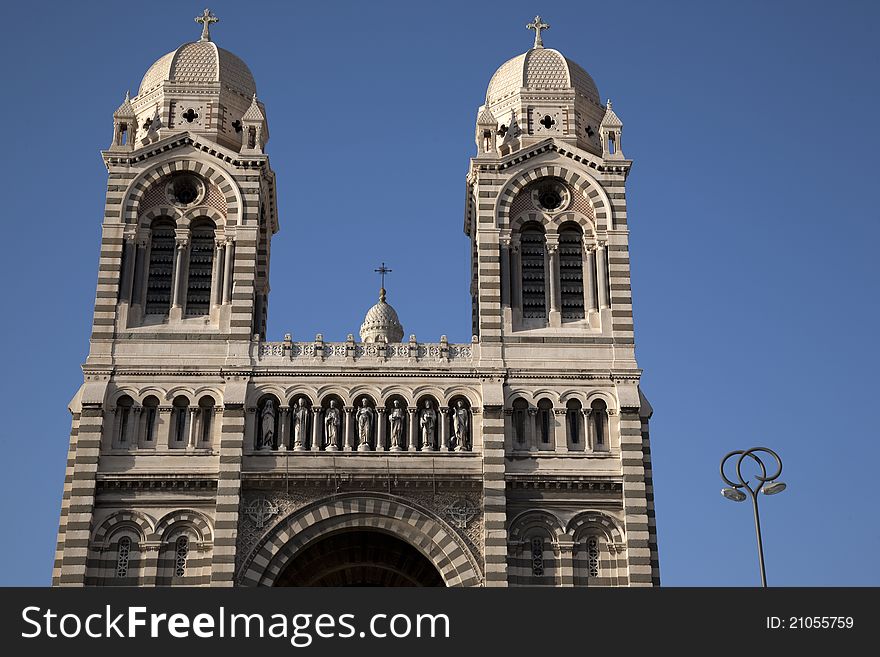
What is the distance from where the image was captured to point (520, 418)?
41.7 m

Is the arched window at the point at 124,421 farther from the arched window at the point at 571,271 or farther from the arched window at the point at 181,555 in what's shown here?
the arched window at the point at 571,271

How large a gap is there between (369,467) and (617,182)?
12479mm

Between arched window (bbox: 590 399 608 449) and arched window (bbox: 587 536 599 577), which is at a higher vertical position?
arched window (bbox: 590 399 608 449)

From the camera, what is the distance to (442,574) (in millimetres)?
39656

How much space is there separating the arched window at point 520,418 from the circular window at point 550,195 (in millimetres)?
6949

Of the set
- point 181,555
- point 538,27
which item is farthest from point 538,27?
point 181,555

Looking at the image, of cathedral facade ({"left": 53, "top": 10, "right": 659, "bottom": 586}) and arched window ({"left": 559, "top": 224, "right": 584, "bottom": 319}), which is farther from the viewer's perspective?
arched window ({"left": 559, "top": 224, "right": 584, "bottom": 319})

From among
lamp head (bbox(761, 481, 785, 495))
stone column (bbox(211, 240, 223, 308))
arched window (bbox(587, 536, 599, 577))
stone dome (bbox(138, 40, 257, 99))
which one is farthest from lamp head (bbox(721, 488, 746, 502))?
stone dome (bbox(138, 40, 257, 99))

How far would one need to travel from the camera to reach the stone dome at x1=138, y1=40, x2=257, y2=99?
46.5m

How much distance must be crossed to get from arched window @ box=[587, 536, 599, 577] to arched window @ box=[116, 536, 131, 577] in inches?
521

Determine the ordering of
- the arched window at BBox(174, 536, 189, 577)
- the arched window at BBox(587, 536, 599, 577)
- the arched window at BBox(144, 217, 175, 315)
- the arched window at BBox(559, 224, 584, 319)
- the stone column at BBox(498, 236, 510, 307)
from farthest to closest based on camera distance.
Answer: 1. the arched window at BBox(559, 224, 584, 319)
2. the stone column at BBox(498, 236, 510, 307)
3. the arched window at BBox(144, 217, 175, 315)
4. the arched window at BBox(587, 536, 599, 577)
5. the arched window at BBox(174, 536, 189, 577)

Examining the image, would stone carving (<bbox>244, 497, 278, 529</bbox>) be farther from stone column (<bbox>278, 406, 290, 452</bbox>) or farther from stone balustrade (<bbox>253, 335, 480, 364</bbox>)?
stone balustrade (<bbox>253, 335, 480, 364</bbox>)
